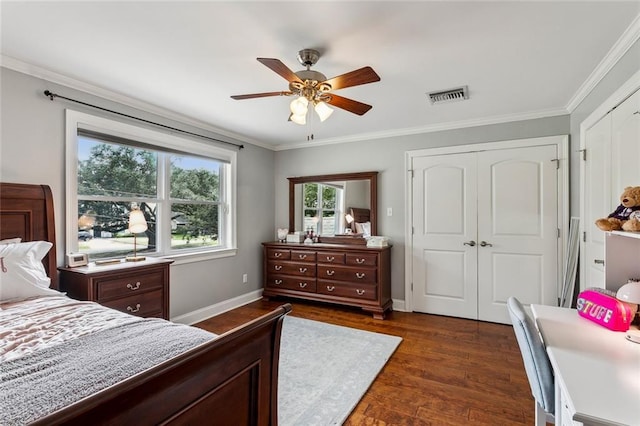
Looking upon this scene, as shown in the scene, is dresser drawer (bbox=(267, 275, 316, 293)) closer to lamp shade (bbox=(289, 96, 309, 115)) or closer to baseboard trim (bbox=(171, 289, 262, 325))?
baseboard trim (bbox=(171, 289, 262, 325))

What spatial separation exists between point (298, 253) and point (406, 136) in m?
2.12

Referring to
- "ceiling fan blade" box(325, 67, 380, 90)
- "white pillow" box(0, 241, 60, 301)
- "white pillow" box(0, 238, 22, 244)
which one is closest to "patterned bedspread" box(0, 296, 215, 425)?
"white pillow" box(0, 241, 60, 301)

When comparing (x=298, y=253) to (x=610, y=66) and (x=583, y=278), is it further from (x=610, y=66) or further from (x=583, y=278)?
(x=610, y=66)

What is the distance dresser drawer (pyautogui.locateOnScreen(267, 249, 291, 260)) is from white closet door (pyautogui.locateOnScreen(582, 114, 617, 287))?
3.21 meters

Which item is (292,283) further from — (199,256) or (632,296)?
(632,296)

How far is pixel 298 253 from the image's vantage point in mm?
4219

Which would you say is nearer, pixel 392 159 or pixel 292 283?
pixel 392 159

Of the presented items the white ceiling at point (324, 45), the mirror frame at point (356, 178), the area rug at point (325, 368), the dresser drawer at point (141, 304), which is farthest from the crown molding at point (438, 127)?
the dresser drawer at point (141, 304)

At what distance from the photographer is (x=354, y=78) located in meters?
1.89

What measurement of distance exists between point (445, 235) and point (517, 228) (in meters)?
0.76

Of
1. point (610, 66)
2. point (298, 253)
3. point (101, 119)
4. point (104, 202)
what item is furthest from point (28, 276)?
point (610, 66)

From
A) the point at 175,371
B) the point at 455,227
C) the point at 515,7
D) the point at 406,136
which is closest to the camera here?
the point at 175,371

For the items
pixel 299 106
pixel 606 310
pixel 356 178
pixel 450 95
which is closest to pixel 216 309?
pixel 356 178

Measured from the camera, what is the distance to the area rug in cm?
196
